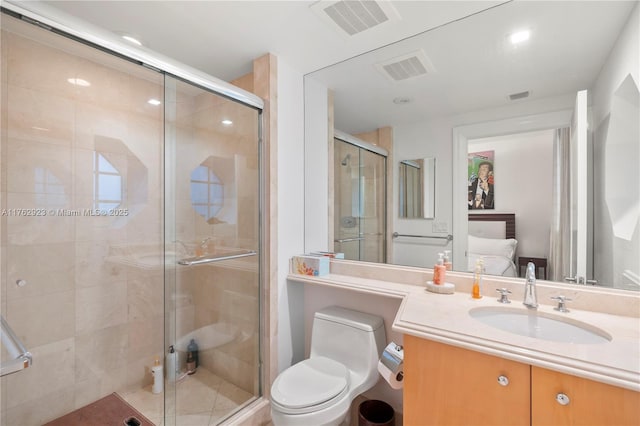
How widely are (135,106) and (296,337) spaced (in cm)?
204

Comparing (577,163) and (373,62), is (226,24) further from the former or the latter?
(577,163)

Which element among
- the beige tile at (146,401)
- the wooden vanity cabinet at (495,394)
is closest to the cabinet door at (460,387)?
the wooden vanity cabinet at (495,394)

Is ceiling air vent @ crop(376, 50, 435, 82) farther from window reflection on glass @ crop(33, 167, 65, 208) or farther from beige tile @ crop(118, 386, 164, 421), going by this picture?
beige tile @ crop(118, 386, 164, 421)

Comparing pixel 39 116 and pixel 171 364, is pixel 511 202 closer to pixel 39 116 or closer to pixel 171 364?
pixel 171 364

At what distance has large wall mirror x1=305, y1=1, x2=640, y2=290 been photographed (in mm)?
1247

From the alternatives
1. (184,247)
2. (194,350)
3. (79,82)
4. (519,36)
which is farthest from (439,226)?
(79,82)

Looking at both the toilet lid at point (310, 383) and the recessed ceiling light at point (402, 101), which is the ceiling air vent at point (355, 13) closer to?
the recessed ceiling light at point (402, 101)

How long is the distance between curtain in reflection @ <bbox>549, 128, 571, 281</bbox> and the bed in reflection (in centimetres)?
16

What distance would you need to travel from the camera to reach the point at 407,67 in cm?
182

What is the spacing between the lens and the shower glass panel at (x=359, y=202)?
203cm

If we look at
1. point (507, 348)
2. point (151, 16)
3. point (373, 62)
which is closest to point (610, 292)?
point (507, 348)

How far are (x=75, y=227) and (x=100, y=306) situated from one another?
0.58m

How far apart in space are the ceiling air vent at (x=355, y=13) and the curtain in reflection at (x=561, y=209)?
105 cm

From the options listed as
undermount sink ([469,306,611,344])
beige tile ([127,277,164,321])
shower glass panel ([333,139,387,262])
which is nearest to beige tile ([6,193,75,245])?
beige tile ([127,277,164,321])
